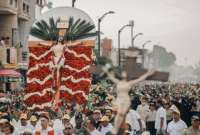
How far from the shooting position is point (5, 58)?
38.0 metres

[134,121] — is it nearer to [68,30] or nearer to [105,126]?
[105,126]

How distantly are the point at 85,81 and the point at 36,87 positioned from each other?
134 cm

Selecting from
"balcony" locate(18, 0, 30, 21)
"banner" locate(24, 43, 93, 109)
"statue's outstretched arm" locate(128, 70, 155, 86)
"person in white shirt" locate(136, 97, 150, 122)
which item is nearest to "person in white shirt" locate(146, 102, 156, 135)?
"person in white shirt" locate(136, 97, 150, 122)

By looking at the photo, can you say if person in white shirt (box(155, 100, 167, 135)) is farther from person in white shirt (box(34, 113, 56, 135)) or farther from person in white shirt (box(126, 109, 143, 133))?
person in white shirt (box(34, 113, 56, 135))

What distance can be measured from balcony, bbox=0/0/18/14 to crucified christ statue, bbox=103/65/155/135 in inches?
1375

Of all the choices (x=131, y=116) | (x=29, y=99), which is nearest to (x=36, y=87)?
(x=29, y=99)

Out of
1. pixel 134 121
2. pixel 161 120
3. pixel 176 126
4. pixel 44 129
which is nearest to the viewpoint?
pixel 176 126

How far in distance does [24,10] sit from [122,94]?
4244 centimetres

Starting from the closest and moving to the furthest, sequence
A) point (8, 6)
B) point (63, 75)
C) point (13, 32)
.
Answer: point (63, 75)
point (8, 6)
point (13, 32)

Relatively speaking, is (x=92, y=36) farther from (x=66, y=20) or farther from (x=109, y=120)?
(x=109, y=120)

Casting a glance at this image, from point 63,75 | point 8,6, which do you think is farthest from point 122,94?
point 8,6

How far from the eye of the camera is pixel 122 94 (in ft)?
19.2

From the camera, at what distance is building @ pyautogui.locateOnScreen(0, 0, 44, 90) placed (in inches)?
1527

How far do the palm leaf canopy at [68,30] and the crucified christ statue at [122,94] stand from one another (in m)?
9.23
